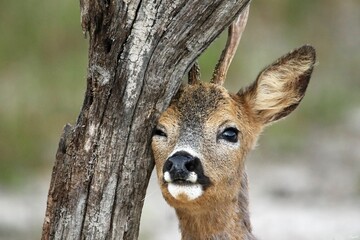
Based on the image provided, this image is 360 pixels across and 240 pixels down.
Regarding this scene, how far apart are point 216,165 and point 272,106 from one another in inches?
34.3

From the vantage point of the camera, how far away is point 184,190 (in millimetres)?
8016

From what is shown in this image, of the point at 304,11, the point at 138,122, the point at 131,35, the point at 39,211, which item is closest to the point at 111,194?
the point at 138,122

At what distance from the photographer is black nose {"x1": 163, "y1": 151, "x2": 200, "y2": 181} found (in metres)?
7.85

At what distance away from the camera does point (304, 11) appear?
1847 centimetres

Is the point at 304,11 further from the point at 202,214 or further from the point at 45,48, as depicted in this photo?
the point at 202,214

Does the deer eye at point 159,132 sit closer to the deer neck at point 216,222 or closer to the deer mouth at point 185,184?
the deer mouth at point 185,184

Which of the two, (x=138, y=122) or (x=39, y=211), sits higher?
(x=39, y=211)

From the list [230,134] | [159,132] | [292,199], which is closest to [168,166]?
[159,132]

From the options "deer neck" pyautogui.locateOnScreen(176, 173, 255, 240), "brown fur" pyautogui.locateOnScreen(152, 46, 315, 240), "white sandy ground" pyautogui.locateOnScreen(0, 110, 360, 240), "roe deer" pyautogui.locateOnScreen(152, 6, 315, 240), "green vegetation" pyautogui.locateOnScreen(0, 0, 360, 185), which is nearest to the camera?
"roe deer" pyautogui.locateOnScreen(152, 6, 315, 240)

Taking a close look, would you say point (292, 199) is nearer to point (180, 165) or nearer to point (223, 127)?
point (223, 127)

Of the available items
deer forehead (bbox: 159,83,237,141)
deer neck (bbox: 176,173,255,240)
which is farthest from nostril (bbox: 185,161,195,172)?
deer neck (bbox: 176,173,255,240)

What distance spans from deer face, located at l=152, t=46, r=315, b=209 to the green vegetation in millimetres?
7092

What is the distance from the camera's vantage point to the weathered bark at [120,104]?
7840mm

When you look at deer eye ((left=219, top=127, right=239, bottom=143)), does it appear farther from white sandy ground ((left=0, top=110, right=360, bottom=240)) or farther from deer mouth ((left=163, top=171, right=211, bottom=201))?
white sandy ground ((left=0, top=110, right=360, bottom=240))
